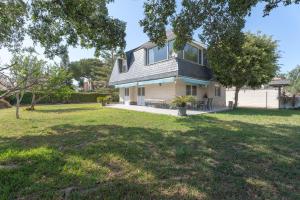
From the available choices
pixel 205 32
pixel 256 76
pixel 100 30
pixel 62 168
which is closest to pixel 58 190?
pixel 62 168

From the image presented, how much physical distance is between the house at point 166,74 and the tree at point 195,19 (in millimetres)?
9300

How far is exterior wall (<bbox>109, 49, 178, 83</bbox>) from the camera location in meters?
19.8

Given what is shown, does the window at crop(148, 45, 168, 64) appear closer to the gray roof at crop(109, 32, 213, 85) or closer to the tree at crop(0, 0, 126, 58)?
the gray roof at crop(109, 32, 213, 85)

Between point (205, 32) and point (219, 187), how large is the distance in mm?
7219

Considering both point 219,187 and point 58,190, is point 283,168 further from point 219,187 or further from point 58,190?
point 58,190

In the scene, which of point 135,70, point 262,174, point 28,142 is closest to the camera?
point 262,174

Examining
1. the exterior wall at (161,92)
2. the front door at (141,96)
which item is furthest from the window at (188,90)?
the front door at (141,96)

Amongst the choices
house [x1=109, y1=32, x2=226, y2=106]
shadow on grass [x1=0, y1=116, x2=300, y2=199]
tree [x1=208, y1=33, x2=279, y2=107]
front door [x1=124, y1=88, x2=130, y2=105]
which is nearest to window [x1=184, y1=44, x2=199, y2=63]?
house [x1=109, y1=32, x2=226, y2=106]

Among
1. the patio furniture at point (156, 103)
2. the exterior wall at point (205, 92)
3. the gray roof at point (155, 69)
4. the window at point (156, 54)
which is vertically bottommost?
the patio furniture at point (156, 103)

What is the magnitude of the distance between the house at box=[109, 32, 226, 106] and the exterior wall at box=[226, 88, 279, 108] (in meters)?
6.42

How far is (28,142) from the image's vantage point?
762 cm

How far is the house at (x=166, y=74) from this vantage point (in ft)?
64.8

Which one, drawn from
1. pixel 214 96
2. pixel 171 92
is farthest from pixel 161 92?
pixel 214 96

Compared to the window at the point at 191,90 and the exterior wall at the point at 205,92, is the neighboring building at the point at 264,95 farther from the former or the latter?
the window at the point at 191,90
